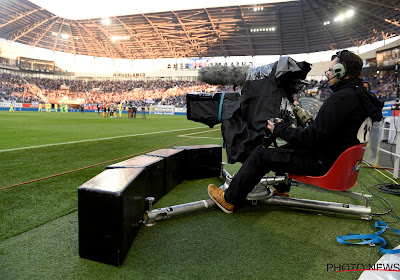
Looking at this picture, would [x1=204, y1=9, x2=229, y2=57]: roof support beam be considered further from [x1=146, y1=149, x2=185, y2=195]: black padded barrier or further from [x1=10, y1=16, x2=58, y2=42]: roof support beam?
[x1=146, y1=149, x2=185, y2=195]: black padded barrier

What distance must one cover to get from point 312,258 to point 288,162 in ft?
2.37

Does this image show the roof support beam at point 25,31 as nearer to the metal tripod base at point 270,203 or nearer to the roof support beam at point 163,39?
the roof support beam at point 163,39

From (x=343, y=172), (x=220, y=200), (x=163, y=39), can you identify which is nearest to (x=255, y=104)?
(x=343, y=172)

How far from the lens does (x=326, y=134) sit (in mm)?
1946

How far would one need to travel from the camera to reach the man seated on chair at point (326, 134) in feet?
6.39

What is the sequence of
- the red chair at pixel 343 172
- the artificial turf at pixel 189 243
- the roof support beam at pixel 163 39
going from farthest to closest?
the roof support beam at pixel 163 39 → the red chair at pixel 343 172 → the artificial turf at pixel 189 243

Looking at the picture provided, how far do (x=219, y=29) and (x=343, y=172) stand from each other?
40.3 metres

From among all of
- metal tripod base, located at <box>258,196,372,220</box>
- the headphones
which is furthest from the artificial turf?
the headphones

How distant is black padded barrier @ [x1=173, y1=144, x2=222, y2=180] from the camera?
3.83 metres

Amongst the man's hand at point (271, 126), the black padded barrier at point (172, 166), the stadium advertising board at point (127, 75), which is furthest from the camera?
the stadium advertising board at point (127, 75)

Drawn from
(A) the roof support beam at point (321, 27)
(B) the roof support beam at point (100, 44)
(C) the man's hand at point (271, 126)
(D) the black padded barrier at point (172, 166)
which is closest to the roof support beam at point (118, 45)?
(B) the roof support beam at point (100, 44)

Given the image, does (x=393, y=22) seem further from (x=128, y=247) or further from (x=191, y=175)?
(x=128, y=247)

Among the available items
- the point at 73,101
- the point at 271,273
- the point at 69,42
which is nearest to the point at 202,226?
the point at 271,273

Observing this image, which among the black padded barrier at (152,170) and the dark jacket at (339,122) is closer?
the dark jacket at (339,122)
